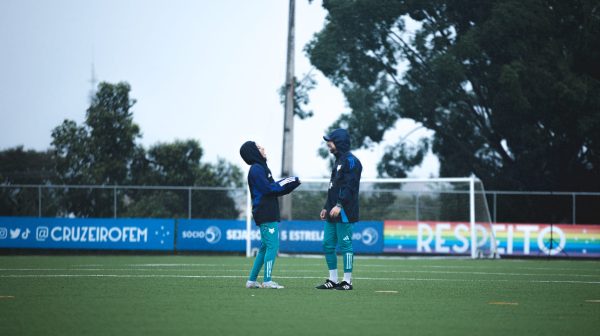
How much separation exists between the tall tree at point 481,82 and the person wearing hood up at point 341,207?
2248 cm

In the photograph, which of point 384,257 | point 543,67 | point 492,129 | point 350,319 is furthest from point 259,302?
point 492,129

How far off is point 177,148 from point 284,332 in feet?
117

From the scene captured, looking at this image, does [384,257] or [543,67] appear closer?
[384,257]

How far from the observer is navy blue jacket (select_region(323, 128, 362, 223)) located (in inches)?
500

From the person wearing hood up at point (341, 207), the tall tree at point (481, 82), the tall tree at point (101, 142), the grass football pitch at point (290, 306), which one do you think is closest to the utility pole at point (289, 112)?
the tall tree at point (481, 82)

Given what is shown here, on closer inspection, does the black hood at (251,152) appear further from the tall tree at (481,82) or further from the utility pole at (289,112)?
the tall tree at (481,82)

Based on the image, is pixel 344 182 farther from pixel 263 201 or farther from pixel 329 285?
pixel 329 285

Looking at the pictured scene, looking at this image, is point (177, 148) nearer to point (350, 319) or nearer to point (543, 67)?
point (543, 67)

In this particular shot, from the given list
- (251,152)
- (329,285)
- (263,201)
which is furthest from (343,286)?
(251,152)

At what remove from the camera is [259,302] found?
10.5 m

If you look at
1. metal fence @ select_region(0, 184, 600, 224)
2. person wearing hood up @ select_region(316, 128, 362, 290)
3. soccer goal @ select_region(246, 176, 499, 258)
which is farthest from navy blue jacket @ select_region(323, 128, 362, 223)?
metal fence @ select_region(0, 184, 600, 224)

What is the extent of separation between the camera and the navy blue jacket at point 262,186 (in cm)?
1265

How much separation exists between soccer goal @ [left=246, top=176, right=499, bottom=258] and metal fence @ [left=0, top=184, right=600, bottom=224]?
34 mm

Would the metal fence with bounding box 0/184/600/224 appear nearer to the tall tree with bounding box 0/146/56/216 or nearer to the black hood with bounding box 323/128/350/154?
the tall tree with bounding box 0/146/56/216
